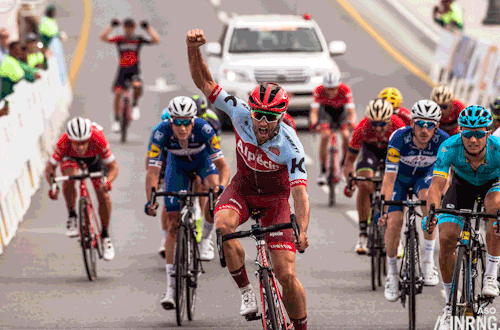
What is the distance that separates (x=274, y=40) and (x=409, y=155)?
1268cm

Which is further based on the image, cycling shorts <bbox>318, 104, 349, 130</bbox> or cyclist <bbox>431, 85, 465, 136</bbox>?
cycling shorts <bbox>318, 104, 349, 130</bbox>

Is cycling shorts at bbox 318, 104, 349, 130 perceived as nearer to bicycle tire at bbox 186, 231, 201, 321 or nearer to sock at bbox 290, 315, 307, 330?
bicycle tire at bbox 186, 231, 201, 321

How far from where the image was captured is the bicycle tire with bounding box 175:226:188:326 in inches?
369

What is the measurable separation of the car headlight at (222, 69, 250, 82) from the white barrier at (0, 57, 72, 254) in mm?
3854

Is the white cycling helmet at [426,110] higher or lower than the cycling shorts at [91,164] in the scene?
higher

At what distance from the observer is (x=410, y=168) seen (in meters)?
10.4

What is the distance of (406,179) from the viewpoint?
10555 millimetres

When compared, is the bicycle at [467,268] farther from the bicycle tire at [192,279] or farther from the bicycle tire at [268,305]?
the bicycle tire at [192,279]

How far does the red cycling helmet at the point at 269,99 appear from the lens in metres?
7.51

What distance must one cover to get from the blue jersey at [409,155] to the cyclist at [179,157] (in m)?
1.78

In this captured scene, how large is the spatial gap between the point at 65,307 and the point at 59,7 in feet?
105

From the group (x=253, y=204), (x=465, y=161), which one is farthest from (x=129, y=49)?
(x=253, y=204)

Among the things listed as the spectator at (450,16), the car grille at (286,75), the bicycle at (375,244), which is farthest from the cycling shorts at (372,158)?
the spectator at (450,16)

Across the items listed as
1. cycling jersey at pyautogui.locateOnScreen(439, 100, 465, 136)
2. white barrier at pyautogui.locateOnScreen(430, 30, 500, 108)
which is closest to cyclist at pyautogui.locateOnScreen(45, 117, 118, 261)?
cycling jersey at pyautogui.locateOnScreen(439, 100, 465, 136)
